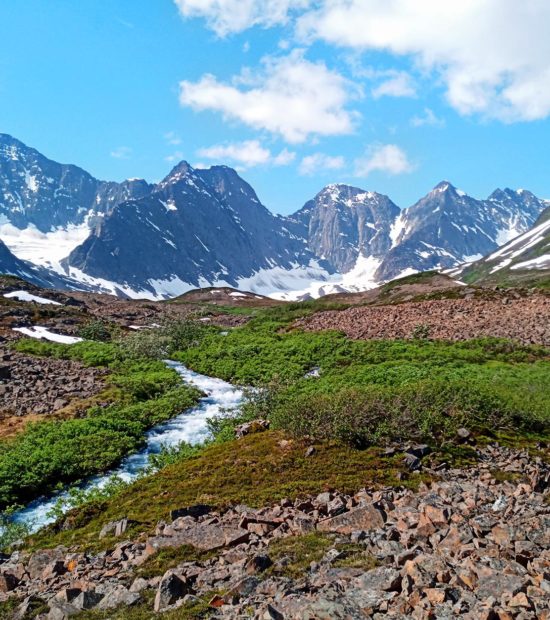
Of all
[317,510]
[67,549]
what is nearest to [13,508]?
[67,549]

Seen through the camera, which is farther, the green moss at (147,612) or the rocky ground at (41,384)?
the rocky ground at (41,384)

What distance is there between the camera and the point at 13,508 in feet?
59.7

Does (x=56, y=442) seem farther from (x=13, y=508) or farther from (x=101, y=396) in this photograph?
(x=101, y=396)

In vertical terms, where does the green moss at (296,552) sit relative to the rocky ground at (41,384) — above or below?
below

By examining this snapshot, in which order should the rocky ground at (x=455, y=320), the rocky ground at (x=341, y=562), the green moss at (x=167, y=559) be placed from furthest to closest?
the rocky ground at (x=455, y=320)
the green moss at (x=167, y=559)
the rocky ground at (x=341, y=562)

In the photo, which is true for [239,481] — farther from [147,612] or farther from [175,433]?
[175,433]

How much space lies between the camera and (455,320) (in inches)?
1868

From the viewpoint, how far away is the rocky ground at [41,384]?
2933cm

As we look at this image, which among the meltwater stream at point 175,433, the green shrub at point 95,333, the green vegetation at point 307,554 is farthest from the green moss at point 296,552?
the green shrub at point 95,333

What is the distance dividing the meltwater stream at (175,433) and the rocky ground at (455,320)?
15.0m

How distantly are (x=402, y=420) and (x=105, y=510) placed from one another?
35.5 feet

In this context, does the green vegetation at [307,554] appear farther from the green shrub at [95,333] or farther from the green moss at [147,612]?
the green shrub at [95,333]

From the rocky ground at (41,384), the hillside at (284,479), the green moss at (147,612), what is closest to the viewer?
the green moss at (147,612)

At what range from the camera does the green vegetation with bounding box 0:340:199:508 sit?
20062mm
